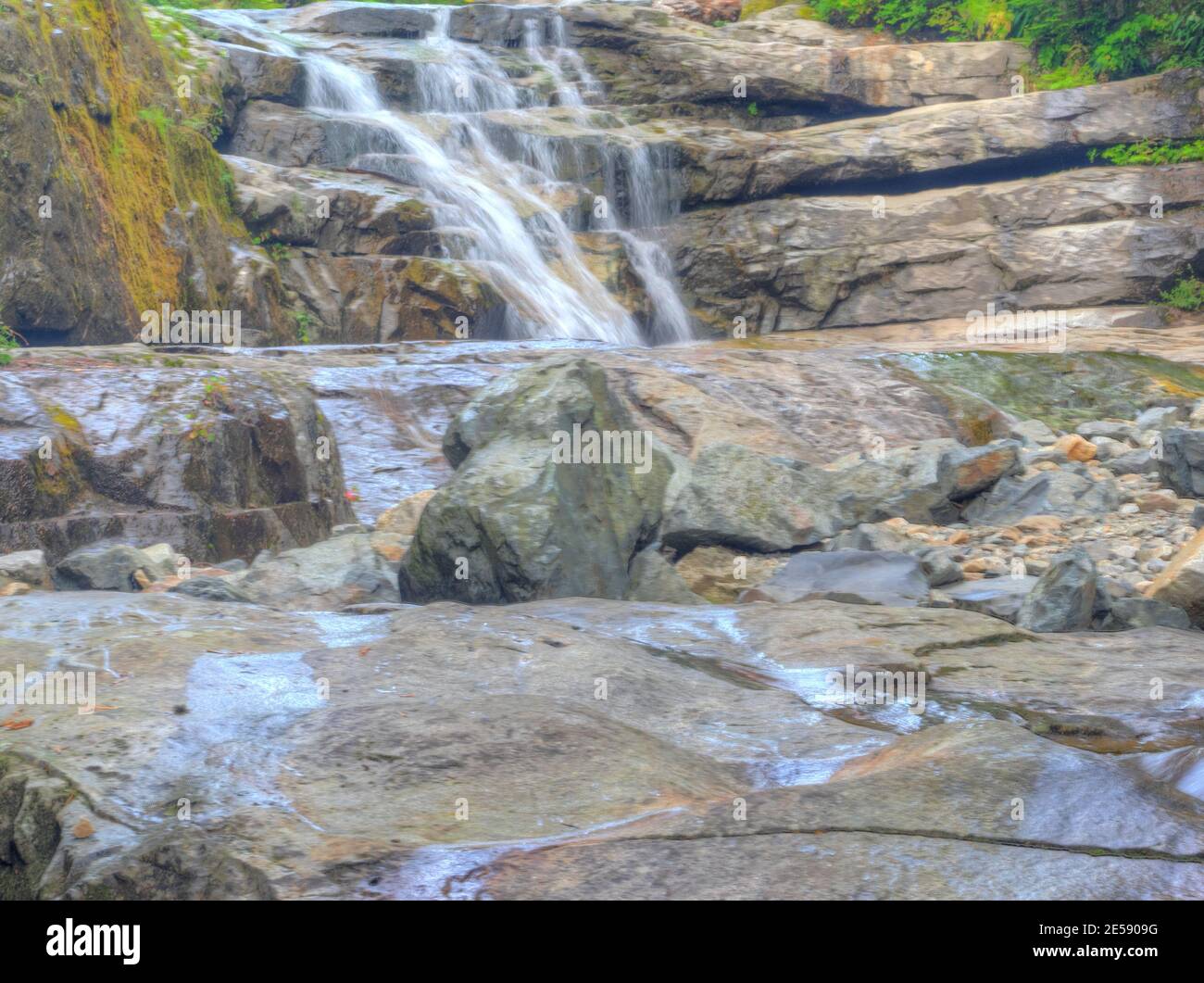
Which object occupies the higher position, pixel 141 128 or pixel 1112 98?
pixel 1112 98

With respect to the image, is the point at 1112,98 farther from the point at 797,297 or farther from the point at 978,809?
the point at 978,809

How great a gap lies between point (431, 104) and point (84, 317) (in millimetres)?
10050

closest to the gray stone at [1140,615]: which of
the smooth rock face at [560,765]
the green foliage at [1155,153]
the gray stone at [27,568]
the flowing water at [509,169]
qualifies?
the smooth rock face at [560,765]

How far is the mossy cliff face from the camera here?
34.1ft

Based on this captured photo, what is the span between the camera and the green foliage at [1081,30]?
63.8 feet

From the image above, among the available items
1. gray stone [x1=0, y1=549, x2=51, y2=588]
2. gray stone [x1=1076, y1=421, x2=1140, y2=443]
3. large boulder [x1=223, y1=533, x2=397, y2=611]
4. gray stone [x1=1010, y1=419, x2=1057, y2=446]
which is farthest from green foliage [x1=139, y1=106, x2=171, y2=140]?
gray stone [x1=1076, y1=421, x2=1140, y2=443]

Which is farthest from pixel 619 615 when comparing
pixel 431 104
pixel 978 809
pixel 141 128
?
pixel 431 104

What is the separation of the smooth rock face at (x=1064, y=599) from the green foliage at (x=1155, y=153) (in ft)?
48.9

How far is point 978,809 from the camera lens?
3.07 m

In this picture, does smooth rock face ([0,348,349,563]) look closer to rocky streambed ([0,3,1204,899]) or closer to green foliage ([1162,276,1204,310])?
rocky streambed ([0,3,1204,899])

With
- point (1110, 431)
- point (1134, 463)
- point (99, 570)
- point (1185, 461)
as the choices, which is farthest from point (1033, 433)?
point (99, 570)

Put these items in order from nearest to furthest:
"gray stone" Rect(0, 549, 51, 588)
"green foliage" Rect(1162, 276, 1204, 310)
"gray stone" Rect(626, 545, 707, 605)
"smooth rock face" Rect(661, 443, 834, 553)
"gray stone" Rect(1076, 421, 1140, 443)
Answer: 1. "gray stone" Rect(0, 549, 51, 588)
2. "gray stone" Rect(626, 545, 707, 605)
3. "smooth rock face" Rect(661, 443, 834, 553)
4. "gray stone" Rect(1076, 421, 1140, 443)
5. "green foliage" Rect(1162, 276, 1204, 310)

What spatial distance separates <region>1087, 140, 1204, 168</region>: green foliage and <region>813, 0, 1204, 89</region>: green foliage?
1.41 m

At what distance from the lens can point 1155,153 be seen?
19047 mm
